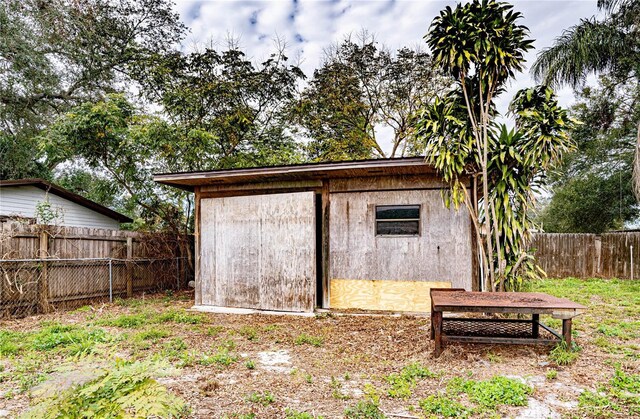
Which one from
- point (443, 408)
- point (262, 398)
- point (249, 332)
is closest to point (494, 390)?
point (443, 408)

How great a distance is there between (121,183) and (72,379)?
32.8 ft

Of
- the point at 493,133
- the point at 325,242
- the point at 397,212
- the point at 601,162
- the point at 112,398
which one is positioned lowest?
the point at 112,398

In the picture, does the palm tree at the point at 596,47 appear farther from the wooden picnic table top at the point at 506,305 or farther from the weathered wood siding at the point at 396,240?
the wooden picnic table top at the point at 506,305

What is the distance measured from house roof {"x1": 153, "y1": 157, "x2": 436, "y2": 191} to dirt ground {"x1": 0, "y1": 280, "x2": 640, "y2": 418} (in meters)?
2.51

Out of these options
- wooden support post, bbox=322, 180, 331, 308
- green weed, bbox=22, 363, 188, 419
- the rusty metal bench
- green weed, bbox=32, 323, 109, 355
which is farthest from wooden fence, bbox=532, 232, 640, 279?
green weed, bbox=22, 363, 188, 419

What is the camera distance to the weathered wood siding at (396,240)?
650cm

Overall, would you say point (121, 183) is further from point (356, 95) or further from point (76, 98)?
point (356, 95)

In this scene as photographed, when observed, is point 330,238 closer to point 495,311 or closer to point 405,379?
point 495,311

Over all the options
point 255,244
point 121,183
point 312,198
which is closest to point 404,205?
point 312,198

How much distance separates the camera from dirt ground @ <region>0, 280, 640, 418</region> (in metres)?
3.04

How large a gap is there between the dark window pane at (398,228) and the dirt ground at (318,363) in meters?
1.44

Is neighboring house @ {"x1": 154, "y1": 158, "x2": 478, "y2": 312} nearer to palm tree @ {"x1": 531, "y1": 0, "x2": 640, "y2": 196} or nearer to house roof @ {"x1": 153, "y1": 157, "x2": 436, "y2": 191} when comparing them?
house roof @ {"x1": 153, "y1": 157, "x2": 436, "y2": 191}

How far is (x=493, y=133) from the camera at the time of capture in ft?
20.1

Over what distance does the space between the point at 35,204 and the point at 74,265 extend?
459 centimetres
